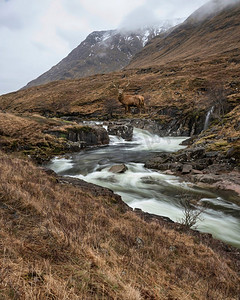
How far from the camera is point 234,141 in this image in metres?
15.6

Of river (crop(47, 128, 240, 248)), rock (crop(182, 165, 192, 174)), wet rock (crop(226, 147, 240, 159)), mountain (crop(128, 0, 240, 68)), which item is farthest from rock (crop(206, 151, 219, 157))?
mountain (crop(128, 0, 240, 68))

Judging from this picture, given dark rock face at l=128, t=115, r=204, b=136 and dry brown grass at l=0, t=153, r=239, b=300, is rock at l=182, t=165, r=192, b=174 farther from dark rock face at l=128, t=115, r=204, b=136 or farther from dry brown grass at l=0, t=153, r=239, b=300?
dark rock face at l=128, t=115, r=204, b=136

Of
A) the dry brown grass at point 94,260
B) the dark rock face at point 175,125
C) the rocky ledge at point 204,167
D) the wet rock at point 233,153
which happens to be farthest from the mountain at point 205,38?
the dry brown grass at point 94,260

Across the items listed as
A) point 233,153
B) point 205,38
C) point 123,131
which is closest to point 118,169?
point 233,153

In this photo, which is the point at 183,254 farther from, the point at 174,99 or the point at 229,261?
the point at 174,99

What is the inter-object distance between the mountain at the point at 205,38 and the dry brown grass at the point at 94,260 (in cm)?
7253

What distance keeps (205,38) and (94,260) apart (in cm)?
13792

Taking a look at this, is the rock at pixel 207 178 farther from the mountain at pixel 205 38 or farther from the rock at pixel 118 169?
the mountain at pixel 205 38

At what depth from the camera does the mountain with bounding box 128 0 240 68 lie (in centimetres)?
8755

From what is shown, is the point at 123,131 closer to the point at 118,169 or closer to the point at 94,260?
the point at 118,169

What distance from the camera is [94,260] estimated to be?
9.32ft

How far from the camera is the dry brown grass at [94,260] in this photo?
219 centimetres

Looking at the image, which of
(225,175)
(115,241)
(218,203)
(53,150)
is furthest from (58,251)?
(53,150)

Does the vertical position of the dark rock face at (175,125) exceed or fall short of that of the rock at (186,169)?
it exceeds it
